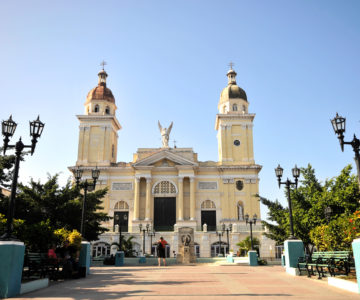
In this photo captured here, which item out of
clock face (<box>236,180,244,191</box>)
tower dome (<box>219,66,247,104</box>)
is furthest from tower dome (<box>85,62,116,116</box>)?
clock face (<box>236,180,244,191</box>)

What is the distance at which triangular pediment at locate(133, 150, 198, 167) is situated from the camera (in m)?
46.9

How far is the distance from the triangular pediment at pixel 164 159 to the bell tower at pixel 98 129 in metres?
5.04

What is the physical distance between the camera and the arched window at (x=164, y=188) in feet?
154

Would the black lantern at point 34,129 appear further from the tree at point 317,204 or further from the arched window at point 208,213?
the arched window at point 208,213

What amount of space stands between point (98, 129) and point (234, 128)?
19.2m

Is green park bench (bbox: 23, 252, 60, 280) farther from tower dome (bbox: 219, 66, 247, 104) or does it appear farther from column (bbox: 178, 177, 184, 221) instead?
tower dome (bbox: 219, 66, 247, 104)

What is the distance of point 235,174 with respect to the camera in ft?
156

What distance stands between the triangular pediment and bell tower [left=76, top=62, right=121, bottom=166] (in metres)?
5.04

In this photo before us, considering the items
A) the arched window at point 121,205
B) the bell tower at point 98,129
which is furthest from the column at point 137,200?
the bell tower at point 98,129

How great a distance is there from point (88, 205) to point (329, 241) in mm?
17494

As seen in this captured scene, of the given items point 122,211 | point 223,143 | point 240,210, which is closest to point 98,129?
point 122,211

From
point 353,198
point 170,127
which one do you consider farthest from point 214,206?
point 353,198

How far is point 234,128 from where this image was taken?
5031 cm

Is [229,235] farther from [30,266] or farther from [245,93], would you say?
[30,266]
